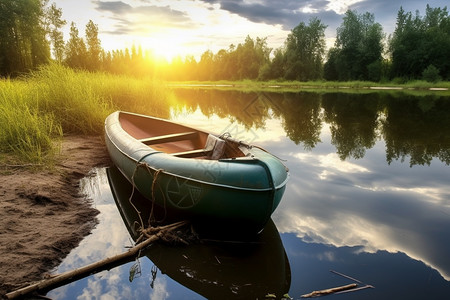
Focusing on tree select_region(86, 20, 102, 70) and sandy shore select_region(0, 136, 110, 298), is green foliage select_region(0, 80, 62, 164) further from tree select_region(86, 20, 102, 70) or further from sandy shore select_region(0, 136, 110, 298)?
tree select_region(86, 20, 102, 70)

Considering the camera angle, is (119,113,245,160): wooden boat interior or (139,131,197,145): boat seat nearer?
(119,113,245,160): wooden boat interior

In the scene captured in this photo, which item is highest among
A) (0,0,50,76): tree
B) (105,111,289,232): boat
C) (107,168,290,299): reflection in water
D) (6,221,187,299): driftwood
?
(0,0,50,76): tree

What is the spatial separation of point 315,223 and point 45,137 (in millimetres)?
4870

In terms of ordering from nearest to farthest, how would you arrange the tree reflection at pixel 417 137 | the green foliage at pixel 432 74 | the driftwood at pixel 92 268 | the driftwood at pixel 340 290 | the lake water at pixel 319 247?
the driftwood at pixel 92 268
the driftwood at pixel 340 290
the lake water at pixel 319 247
the tree reflection at pixel 417 137
the green foliage at pixel 432 74

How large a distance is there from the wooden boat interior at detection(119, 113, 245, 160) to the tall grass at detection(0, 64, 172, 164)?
4.79 ft

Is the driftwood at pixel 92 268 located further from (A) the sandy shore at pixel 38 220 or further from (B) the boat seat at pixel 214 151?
(B) the boat seat at pixel 214 151

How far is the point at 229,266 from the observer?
3.04 metres

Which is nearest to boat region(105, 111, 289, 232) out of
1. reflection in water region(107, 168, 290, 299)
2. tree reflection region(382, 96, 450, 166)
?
reflection in water region(107, 168, 290, 299)

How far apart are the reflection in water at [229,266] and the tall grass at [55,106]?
323cm

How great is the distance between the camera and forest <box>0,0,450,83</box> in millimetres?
30219

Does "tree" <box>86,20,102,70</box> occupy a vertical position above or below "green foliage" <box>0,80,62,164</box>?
above

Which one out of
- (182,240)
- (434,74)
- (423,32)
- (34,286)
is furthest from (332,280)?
(423,32)

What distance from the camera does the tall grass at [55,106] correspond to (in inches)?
219

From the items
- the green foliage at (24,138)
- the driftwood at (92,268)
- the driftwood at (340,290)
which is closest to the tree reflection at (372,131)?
the driftwood at (340,290)
